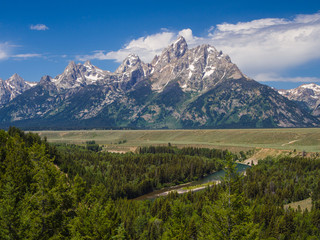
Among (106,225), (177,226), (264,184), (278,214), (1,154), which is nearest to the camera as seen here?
(106,225)

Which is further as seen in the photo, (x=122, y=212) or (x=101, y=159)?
(x=101, y=159)

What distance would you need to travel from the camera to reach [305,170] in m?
157

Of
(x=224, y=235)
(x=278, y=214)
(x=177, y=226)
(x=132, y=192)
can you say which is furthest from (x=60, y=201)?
(x=132, y=192)

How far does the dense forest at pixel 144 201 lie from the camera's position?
3606 centimetres

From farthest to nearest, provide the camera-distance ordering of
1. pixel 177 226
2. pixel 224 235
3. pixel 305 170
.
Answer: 1. pixel 305 170
2. pixel 177 226
3. pixel 224 235

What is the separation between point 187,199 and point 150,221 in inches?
1084

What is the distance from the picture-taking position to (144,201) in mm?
109438

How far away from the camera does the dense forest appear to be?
36062mm

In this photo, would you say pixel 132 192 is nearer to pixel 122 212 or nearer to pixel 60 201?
pixel 122 212

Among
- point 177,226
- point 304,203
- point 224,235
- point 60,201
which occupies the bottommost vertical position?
point 304,203

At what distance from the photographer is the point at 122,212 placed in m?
88.0

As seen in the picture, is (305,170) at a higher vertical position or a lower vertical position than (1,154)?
lower

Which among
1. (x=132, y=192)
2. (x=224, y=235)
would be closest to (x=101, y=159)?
(x=132, y=192)

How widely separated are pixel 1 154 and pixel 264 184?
109m
